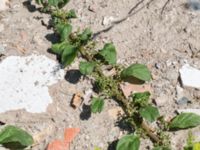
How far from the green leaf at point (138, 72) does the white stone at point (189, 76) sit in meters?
0.22

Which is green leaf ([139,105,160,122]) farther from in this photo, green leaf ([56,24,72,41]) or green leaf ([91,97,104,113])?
green leaf ([56,24,72,41])

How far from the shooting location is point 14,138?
3318 mm

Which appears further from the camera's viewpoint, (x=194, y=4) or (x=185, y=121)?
(x=194, y=4)

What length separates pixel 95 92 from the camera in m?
3.56

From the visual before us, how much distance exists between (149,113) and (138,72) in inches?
13.7

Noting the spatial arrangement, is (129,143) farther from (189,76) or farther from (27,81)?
(27,81)

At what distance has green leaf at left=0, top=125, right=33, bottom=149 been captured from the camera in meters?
3.32

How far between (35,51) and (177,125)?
1136 mm

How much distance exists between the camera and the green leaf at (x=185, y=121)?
3279 millimetres

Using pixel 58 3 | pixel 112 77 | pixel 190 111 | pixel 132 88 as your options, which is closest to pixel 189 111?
pixel 190 111

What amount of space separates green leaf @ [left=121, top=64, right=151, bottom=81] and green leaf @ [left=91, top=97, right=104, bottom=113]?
0.86 feet

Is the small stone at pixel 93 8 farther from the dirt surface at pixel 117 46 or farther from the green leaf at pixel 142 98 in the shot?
the green leaf at pixel 142 98

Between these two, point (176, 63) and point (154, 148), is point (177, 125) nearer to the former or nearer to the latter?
point (154, 148)

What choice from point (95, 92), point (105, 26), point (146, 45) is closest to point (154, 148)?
point (95, 92)
